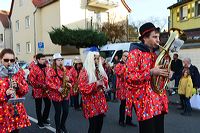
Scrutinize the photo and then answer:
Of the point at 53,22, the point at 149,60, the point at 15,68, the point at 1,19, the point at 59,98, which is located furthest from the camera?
the point at 1,19

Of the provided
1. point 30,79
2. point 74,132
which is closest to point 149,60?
point 74,132

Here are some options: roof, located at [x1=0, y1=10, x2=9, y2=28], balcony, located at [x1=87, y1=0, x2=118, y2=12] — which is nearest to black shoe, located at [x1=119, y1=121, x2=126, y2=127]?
balcony, located at [x1=87, y1=0, x2=118, y2=12]

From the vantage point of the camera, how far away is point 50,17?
3244 cm

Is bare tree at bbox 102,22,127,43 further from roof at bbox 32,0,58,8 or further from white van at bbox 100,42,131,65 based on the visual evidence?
white van at bbox 100,42,131,65

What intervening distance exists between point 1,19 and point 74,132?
40.5 metres

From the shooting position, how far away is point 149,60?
12.0 ft

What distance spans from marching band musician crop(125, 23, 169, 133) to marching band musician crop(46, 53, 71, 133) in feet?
9.94

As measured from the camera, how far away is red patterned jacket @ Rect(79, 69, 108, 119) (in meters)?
5.21

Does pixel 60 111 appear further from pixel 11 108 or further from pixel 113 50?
pixel 113 50

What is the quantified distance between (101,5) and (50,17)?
560 centimetres

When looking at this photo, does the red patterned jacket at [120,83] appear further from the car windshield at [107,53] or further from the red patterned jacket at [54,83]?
the car windshield at [107,53]

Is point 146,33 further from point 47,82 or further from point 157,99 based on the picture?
point 47,82

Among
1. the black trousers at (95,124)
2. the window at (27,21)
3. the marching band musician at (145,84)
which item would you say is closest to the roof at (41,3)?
the window at (27,21)

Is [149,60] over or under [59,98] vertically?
over
